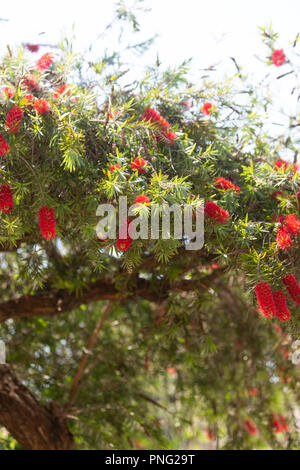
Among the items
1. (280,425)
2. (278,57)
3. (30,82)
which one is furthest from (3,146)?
(280,425)

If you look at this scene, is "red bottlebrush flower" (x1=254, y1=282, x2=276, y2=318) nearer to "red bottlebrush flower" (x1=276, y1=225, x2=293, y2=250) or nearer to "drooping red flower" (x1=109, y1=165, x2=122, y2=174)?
"red bottlebrush flower" (x1=276, y1=225, x2=293, y2=250)

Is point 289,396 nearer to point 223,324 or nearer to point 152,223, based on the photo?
point 223,324

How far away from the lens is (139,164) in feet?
6.78

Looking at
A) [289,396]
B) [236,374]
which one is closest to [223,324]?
[236,374]

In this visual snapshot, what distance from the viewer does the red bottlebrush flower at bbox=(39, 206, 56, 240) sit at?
1.95 meters

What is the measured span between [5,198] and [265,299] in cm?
103

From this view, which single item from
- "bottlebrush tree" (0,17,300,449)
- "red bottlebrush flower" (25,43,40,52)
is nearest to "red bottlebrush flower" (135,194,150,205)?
"bottlebrush tree" (0,17,300,449)

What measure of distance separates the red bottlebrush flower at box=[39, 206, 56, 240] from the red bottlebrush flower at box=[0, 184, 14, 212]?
12cm

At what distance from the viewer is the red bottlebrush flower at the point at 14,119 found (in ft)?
6.44

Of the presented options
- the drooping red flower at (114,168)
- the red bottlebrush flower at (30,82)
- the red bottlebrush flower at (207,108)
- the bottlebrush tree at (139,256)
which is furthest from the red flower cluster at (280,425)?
the red bottlebrush flower at (30,82)

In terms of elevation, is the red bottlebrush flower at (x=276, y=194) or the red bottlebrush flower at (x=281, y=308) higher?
the red bottlebrush flower at (x=276, y=194)

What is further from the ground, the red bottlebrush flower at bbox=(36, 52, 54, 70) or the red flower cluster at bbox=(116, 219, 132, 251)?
the red bottlebrush flower at bbox=(36, 52, 54, 70)

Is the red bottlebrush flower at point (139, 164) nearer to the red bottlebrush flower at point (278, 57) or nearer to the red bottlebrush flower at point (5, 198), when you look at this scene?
the red bottlebrush flower at point (5, 198)

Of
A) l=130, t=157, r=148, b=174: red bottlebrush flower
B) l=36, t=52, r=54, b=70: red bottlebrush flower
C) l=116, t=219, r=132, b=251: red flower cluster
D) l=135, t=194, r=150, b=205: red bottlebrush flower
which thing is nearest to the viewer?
l=135, t=194, r=150, b=205: red bottlebrush flower
